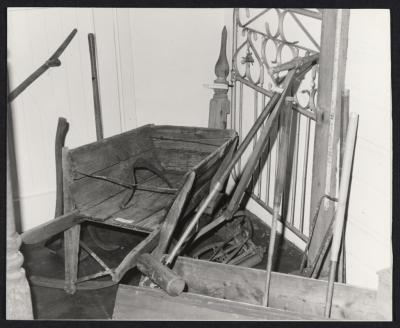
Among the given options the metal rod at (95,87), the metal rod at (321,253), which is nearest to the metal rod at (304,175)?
the metal rod at (321,253)

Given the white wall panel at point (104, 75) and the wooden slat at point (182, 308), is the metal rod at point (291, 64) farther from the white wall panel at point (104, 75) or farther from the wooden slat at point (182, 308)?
the white wall panel at point (104, 75)

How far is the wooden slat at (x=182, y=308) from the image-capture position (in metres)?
2.22

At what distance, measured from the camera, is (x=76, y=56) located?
392 centimetres

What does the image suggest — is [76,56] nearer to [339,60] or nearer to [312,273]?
[339,60]

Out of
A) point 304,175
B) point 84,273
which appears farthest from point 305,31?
point 84,273

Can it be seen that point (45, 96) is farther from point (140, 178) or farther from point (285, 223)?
point (285, 223)

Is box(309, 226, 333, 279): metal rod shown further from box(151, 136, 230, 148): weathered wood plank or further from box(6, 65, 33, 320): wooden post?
box(6, 65, 33, 320): wooden post

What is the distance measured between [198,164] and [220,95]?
135 cm

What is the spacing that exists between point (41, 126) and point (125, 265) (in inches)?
69.9

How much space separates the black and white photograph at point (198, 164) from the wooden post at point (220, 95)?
0.6 inches

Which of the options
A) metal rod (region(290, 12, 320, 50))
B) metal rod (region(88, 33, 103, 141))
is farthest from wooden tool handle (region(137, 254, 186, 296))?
metal rod (region(88, 33, 103, 141))

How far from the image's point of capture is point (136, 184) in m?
3.22

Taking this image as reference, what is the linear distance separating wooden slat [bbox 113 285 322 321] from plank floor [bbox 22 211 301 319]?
0.80 m

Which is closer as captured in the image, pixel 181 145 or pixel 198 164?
pixel 198 164
